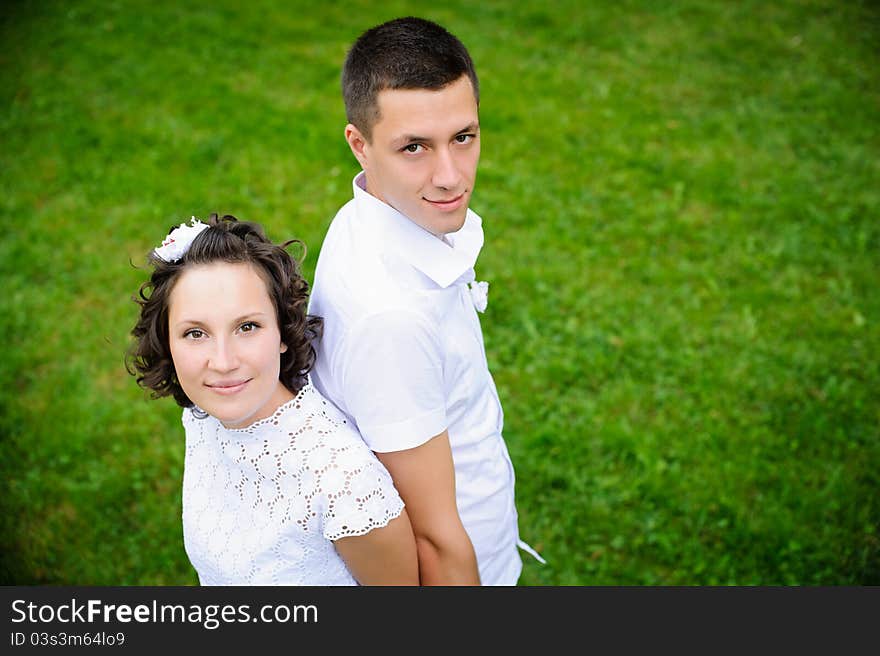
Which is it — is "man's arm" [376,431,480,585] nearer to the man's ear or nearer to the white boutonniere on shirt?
the white boutonniere on shirt

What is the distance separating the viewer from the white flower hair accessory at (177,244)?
2121mm

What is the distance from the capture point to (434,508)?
207 cm

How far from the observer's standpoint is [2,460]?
4172mm

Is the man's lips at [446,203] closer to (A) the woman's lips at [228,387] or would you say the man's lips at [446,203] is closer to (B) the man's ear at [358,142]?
(B) the man's ear at [358,142]

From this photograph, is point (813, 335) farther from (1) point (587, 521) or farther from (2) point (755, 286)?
(1) point (587, 521)

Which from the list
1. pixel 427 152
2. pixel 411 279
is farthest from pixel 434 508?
pixel 427 152

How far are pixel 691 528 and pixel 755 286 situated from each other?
2.03 metres

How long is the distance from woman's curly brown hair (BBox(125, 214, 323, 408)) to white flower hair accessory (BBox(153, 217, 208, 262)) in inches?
0.6

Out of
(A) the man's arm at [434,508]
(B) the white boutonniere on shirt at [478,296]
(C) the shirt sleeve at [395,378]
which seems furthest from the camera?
(B) the white boutonniere on shirt at [478,296]

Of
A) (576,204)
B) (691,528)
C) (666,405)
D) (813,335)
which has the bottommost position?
(691,528)

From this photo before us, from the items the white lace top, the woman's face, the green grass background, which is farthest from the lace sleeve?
the green grass background

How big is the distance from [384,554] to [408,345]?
1.94 feet

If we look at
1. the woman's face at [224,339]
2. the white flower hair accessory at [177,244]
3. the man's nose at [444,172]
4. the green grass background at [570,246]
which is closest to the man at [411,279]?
the man's nose at [444,172]

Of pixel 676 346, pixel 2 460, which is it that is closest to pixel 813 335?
pixel 676 346
